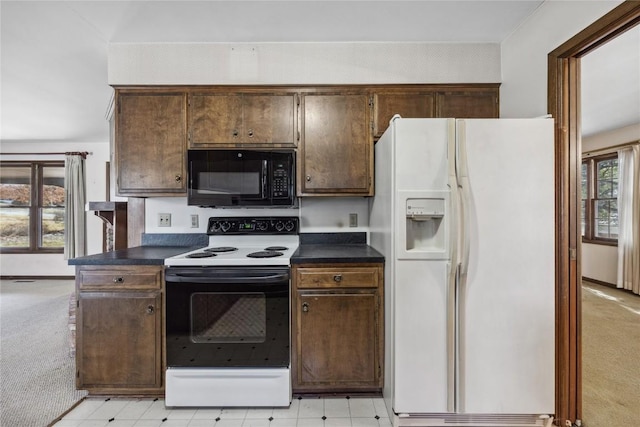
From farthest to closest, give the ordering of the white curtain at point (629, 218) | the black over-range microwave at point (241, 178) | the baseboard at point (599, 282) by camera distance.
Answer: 1. the baseboard at point (599, 282)
2. the white curtain at point (629, 218)
3. the black over-range microwave at point (241, 178)

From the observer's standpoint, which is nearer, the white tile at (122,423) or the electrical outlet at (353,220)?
the white tile at (122,423)

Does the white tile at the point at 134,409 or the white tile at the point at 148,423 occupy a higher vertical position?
the white tile at the point at 134,409

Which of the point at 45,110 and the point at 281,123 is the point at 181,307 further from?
the point at 45,110

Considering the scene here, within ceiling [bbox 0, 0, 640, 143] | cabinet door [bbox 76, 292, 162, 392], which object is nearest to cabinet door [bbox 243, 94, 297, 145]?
ceiling [bbox 0, 0, 640, 143]

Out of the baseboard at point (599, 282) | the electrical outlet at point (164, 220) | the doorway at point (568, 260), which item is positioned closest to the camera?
the doorway at point (568, 260)

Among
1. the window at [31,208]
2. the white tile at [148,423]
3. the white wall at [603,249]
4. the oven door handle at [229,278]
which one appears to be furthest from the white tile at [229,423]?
the white wall at [603,249]

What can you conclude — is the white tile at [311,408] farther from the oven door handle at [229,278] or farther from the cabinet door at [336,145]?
the cabinet door at [336,145]

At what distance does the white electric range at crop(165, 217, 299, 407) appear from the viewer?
1.72 m

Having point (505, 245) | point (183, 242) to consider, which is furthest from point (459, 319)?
point (183, 242)

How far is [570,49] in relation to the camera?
1.56 meters

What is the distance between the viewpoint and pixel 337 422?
1633mm

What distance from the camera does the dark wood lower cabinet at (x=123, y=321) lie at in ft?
5.76

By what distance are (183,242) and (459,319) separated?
209 centimetres

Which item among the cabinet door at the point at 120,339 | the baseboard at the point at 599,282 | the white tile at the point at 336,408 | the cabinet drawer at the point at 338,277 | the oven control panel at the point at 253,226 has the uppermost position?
the oven control panel at the point at 253,226
